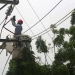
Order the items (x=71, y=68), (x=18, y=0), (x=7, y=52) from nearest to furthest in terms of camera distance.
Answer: (x=18, y=0) < (x=7, y=52) < (x=71, y=68)

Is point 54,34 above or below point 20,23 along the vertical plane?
above

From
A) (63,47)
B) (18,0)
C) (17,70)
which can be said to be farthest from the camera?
(17,70)

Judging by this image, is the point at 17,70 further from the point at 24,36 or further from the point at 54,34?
the point at 24,36

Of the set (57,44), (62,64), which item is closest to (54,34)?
(57,44)

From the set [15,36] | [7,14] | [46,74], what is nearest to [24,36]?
[15,36]

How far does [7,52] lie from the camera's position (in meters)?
7.74

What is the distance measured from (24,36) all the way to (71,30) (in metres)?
7.85

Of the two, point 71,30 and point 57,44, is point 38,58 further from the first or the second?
point 71,30

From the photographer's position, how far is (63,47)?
556 inches

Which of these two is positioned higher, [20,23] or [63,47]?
[63,47]

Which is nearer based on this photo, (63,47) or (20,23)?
(20,23)

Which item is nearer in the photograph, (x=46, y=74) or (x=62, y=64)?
(x=62, y=64)

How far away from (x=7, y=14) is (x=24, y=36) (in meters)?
0.85

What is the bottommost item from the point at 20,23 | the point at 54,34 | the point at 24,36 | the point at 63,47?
the point at 24,36
